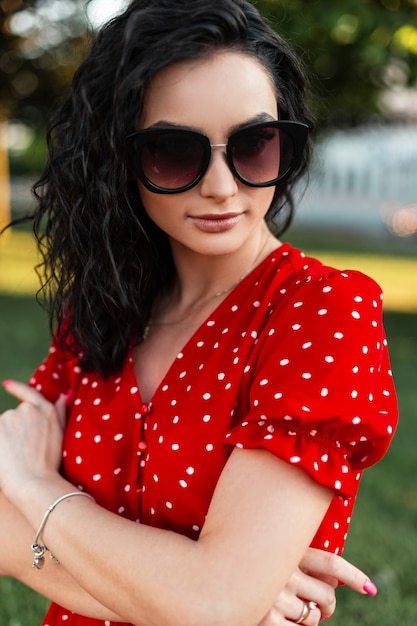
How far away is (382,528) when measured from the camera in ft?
15.7

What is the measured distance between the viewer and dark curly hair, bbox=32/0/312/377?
5.50 feet

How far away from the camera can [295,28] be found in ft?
20.0

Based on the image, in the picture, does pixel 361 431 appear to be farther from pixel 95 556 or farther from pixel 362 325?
pixel 95 556

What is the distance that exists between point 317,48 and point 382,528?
12.9ft

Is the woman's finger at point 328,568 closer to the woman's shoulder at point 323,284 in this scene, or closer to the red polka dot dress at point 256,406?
the red polka dot dress at point 256,406

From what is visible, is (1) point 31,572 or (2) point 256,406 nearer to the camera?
(2) point 256,406

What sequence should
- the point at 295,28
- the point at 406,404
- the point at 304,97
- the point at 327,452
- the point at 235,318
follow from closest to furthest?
1. the point at 327,452
2. the point at 235,318
3. the point at 304,97
4. the point at 295,28
5. the point at 406,404

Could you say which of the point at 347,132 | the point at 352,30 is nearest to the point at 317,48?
the point at 352,30

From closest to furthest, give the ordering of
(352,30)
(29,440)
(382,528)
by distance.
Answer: (29,440), (382,528), (352,30)

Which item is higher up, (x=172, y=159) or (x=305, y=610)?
(x=172, y=159)

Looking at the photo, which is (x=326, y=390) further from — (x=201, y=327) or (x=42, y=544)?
(x=42, y=544)

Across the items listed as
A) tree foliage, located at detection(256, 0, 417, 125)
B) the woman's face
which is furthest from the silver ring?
tree foliage, located at detection(256, 0, 417, 125)

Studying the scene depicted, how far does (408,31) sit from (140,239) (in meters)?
5.05

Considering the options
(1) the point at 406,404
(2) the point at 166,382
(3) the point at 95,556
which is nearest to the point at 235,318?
(2) the point at 166,382
